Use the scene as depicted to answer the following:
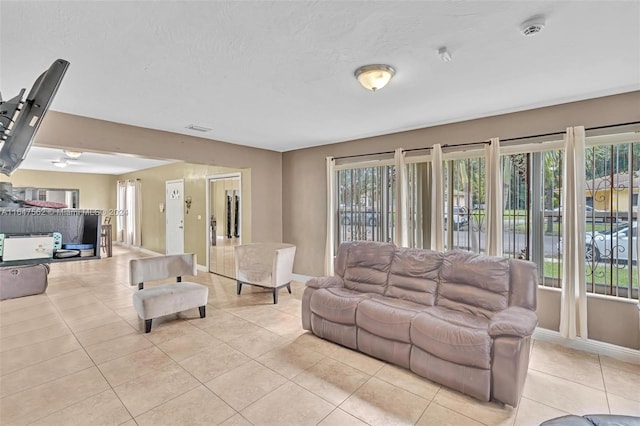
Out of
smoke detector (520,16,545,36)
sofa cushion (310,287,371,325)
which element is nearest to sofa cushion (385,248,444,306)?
sofa cushion (310,287,371,325)

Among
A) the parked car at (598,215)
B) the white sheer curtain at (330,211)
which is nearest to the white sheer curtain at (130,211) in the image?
the white sheer curtain at (330,211)

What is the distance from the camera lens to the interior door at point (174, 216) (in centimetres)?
695

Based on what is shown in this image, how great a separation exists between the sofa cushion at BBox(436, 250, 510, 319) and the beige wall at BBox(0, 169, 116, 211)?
9967mm

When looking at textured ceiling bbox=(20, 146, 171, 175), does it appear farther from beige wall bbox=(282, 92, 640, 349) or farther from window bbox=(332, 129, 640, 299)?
window bbox=(332, 129, 640, 299)

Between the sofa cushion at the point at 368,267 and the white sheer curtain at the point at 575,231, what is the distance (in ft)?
5.52

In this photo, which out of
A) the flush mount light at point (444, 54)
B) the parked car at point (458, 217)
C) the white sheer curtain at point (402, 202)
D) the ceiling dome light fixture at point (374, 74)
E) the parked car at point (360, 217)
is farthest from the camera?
the parked car at point (360, 217)

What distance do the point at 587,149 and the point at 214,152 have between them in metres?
4.59

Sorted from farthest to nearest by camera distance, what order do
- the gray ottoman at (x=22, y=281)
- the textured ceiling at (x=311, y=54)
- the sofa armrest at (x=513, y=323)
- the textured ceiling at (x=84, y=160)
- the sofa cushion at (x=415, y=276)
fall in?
the textured ceiling at (x=84, y=160) < the gray ottoman at (x=22, y=281) < the sofa cushion at (x=415, y=276) < the sofa armrest at (x=513, y=323) < the textured ceiling at (x=311, y=54)

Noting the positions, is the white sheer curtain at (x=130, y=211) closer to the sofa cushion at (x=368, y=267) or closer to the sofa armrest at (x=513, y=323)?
the sofa cushion at (x=368, y=267)

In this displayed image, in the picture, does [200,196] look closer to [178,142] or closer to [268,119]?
[178,142]

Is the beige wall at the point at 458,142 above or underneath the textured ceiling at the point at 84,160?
underneath

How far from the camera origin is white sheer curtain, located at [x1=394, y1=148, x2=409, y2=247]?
159 inches

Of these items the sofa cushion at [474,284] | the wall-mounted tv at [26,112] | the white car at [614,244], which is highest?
the wall-mounted tv at [26,112]

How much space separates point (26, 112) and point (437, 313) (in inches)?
115
